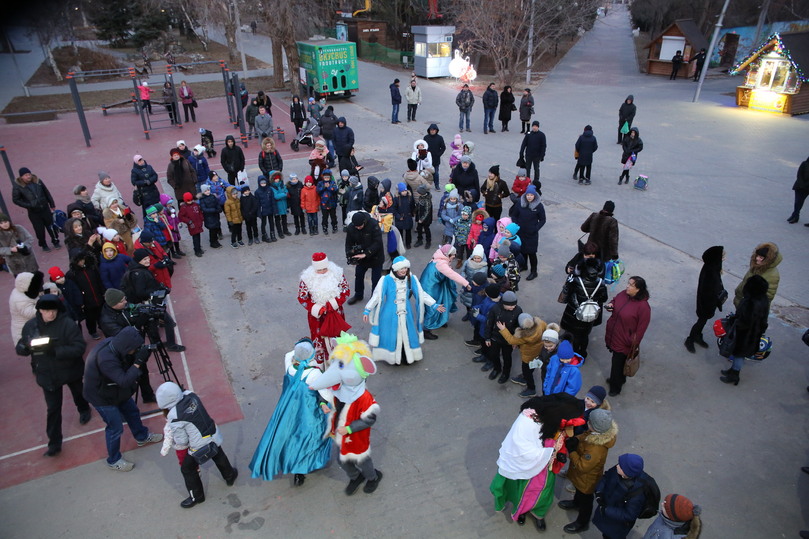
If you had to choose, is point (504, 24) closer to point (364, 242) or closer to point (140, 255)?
point (364, 242)

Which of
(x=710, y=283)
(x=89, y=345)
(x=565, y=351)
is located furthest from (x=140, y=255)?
(x=710, y=283)

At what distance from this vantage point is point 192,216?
992 cm

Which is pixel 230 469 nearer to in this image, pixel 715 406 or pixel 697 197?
pixel 715 406

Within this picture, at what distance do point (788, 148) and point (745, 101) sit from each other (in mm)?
6937

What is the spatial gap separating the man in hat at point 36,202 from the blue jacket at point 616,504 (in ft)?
35.9

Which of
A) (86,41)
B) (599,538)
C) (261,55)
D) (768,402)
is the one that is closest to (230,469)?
(599,538)

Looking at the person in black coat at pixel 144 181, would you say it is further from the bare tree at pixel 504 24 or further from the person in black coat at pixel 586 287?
the bare tree at pixel 504 24

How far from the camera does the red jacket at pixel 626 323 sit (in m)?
5.96

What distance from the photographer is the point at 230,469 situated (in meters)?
5.25

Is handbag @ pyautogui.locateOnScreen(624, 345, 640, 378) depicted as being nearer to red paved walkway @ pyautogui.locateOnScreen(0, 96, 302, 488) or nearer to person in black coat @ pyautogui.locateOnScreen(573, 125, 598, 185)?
red paved walkway @ pyautogui.locateOnScreen(0, 96, 302, 488)

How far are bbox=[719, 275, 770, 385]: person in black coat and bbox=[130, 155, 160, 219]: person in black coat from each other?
34.3 ft

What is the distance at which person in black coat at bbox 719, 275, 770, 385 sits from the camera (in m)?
6.25

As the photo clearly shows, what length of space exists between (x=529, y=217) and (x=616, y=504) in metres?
5.23

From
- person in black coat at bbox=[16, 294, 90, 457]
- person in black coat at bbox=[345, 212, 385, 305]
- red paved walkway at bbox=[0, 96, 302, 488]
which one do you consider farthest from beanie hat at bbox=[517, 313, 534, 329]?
person in black coat at bbox=[16, 294, 90, 457]
